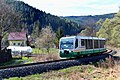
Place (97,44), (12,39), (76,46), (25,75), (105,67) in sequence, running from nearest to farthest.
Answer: (25,75) < (105,67) < (76,46) < (97,44) < (12,39)

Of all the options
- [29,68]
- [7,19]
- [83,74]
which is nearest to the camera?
[29,68]

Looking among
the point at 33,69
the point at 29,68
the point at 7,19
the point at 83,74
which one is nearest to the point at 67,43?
the point at 83,74

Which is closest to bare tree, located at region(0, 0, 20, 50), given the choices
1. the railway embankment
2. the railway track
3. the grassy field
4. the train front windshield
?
the train front windshield

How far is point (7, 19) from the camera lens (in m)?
45.7

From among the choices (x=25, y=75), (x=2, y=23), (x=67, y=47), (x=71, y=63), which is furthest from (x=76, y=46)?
(x=2, y=23)

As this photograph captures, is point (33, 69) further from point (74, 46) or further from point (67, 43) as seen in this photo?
point (67, 43)

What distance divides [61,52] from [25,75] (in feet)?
37.1

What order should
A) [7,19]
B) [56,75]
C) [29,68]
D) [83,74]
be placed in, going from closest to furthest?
[56,75] < [29,68] < [83,74] < [7,19]

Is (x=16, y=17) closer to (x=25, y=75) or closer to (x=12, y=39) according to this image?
(x=25, y=75)

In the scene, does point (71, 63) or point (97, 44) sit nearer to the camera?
point (71, 63)

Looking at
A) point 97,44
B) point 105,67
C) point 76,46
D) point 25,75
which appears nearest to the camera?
point 25,75

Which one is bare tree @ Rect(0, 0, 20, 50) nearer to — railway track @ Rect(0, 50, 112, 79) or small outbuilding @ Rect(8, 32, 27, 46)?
railway track @ Rect(0, 50, 112, 79)

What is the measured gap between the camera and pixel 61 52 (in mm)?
29375

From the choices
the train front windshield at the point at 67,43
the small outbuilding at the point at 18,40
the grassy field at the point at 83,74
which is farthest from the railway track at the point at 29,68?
the small outbuilding at the point at 18,40
